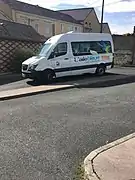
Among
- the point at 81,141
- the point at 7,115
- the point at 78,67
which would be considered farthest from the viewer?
the point at 78,67

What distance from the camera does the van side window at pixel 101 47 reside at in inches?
701

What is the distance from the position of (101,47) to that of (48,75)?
4230 mm

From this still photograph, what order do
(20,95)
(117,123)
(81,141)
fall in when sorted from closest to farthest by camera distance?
(81,141) < (117,123) < (20,95)

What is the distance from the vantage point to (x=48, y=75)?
15.7 m

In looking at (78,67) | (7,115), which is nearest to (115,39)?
(78,67)

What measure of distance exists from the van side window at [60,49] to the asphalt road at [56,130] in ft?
15.8

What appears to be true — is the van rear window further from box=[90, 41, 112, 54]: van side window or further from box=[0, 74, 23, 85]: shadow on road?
box=[0, 74, 23, 85]: shadow on road

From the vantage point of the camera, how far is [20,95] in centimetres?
1179

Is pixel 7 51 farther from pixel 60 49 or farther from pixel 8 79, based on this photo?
pixel 60 49

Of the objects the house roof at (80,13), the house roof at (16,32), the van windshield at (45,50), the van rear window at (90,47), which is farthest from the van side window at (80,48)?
the house roof at (80,13)

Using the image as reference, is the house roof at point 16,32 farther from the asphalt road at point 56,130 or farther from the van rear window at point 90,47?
the asphalt road at point 56,130

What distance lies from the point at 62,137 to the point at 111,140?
0.99 metres

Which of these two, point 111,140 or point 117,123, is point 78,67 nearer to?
point 117,123

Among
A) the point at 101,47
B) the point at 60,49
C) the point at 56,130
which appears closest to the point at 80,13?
the point at 101,47
